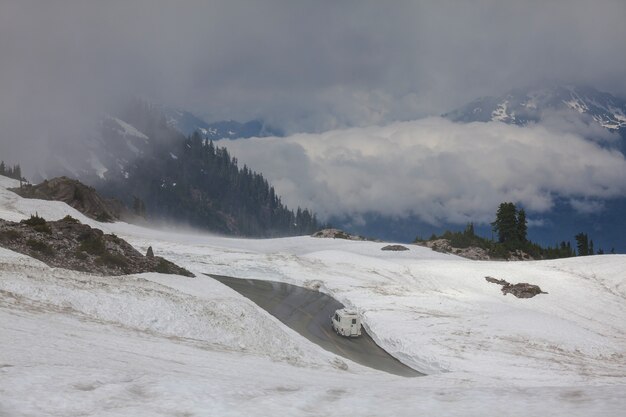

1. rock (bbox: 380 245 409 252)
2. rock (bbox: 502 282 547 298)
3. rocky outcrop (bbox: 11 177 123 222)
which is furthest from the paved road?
rocky outcrop (bbox: 11 177 123 222)

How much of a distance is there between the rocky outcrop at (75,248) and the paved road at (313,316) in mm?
12799

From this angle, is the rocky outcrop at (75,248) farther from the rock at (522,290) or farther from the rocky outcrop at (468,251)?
the rocky outcrop at (468,251)

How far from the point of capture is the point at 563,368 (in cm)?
3359

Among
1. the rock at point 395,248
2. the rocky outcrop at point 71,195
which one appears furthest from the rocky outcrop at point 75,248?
the rocky outcrop at point 71,195

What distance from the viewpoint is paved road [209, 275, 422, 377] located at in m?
37.0

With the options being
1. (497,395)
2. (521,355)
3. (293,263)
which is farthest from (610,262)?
(497,395)

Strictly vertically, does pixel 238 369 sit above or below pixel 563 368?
above

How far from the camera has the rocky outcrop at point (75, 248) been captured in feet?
111

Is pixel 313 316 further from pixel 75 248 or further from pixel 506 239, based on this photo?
pixel 506 239

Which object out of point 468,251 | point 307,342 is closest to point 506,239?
point 468,251

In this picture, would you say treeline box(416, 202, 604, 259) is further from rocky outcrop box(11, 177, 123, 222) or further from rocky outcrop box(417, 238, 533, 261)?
rocky outcrop box(11, 177, 123, 222)

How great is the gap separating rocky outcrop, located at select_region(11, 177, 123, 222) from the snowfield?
34977mm

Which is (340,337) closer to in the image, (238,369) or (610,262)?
(238,369)

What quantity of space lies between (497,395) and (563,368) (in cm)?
2647
